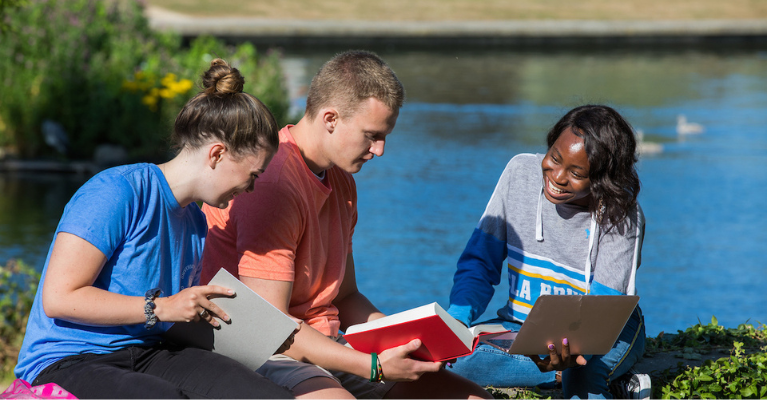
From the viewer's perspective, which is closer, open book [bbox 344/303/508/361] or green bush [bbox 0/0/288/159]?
open book [bbox 344/303/508/361]

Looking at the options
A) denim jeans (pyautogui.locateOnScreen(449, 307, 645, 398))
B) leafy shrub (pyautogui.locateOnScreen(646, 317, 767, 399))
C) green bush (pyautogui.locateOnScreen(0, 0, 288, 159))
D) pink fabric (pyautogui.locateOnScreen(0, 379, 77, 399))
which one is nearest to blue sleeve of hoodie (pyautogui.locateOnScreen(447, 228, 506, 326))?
denim jeans (pyautogui.locateOnScreen(449, 307, 645, 398))

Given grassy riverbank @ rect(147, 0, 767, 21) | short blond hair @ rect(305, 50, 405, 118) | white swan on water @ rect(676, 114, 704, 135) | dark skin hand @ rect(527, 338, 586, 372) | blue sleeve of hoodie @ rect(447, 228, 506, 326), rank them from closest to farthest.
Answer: short blond hair @ rect(305, 50, 405, 118) → dark skin hand @ rect(527, 338, 586, 372) → blue sleeve of hoodie @ rect(447, 228, 506, 326) → white swan on water @ rect(676, 114, 704, 135) → grassy riverbank @ rect(147, 0, 767, 21)

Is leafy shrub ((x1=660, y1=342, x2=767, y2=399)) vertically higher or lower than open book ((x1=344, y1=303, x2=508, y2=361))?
higher

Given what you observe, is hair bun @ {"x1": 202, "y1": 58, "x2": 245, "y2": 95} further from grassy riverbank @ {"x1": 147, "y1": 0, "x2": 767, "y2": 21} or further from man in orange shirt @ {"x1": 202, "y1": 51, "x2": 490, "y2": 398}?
grassy riverbank @ {"x1": 147, "y1": 0, "x2": 767, "y2": 21}

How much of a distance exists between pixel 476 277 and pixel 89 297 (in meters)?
1.56

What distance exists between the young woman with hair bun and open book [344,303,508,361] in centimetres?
32

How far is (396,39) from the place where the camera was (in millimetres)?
21891

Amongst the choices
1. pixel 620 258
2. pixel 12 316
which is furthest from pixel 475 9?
pixel 620 258

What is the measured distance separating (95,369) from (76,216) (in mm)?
396

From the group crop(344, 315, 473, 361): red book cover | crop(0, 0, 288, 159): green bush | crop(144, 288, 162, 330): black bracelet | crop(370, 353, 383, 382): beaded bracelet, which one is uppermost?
crop(0, 0, 288, 159): green bush

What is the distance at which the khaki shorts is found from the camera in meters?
2.22

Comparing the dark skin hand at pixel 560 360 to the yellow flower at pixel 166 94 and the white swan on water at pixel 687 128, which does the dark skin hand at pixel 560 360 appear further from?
the white swan on water at pixel 687 128

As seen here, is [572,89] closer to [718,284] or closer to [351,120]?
[718,284]

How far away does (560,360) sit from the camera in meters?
2.58
